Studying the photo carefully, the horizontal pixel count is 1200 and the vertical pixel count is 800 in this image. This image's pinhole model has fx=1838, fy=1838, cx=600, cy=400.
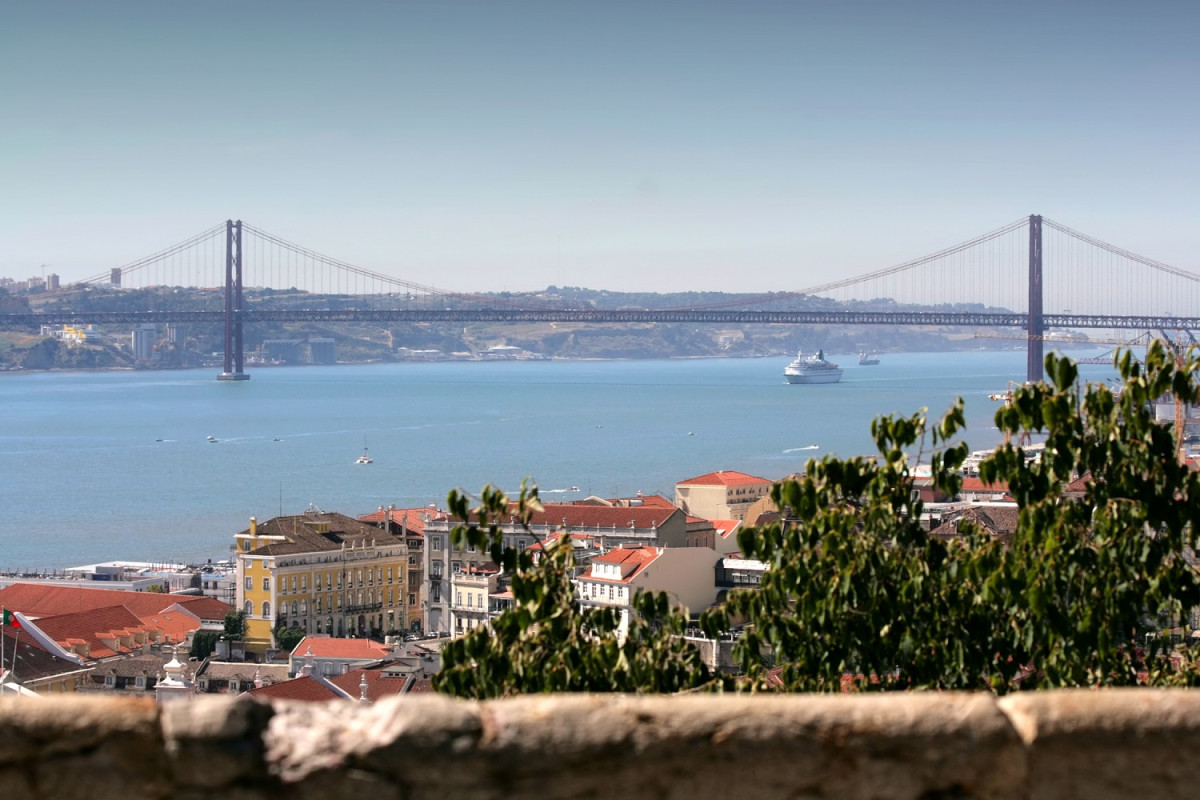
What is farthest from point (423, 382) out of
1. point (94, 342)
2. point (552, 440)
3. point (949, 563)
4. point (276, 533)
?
point (949, 563)

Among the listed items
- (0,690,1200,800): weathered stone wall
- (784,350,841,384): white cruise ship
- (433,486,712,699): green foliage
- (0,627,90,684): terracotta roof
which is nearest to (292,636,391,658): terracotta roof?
(0,627,90,684): terracotta roof

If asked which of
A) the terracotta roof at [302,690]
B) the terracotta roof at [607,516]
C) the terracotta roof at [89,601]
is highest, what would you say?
the terracotta roof at [607,516]

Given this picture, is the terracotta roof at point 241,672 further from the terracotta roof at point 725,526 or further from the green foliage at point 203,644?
the terracotta roof at point 725,526

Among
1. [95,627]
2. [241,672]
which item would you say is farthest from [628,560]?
[95,627]

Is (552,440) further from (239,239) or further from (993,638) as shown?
(993,638)

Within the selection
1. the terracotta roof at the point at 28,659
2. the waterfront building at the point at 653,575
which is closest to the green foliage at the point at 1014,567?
the terracotta roof at the point at 28,659

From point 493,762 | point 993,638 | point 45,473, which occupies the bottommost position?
point 45,473
